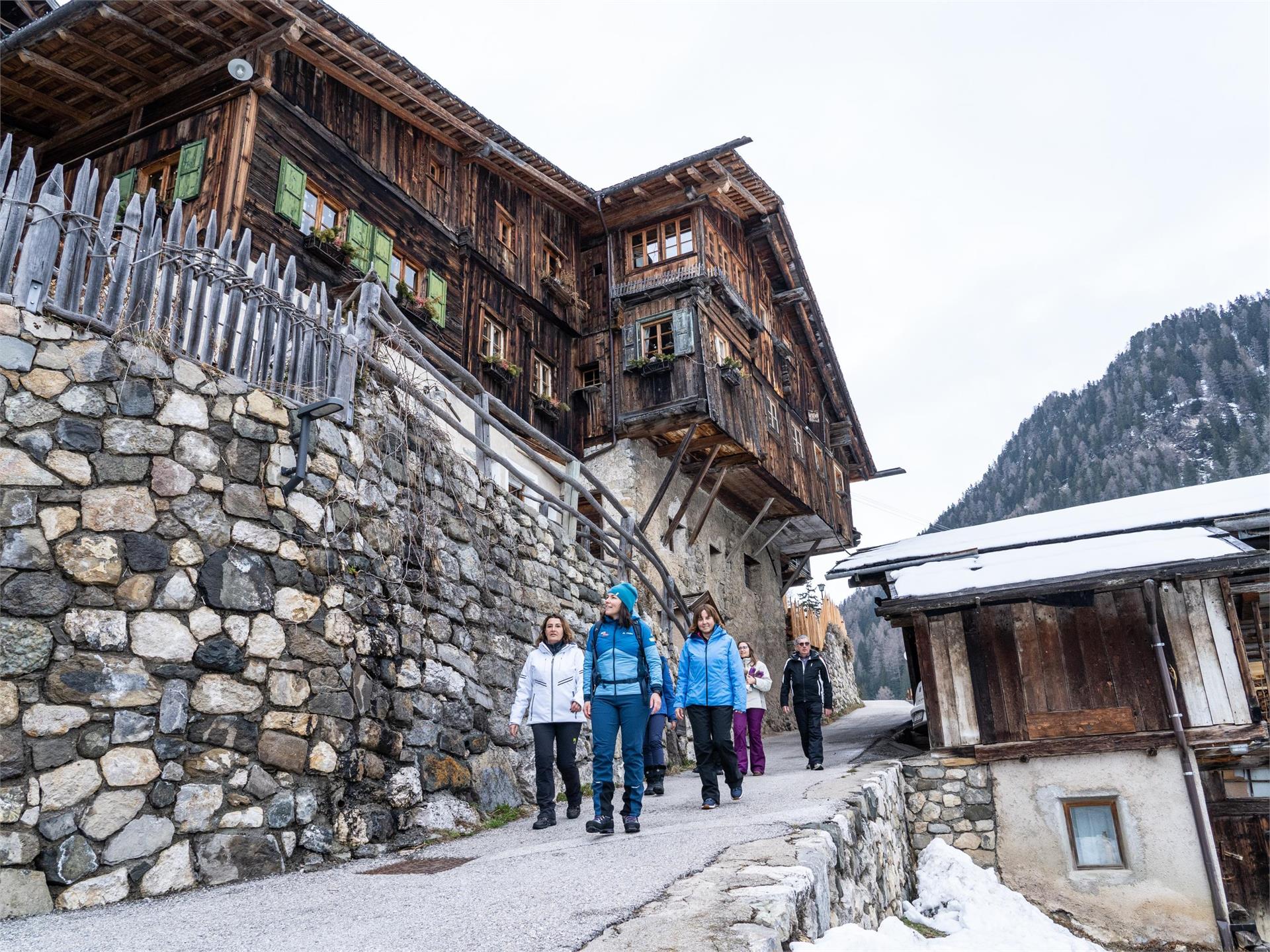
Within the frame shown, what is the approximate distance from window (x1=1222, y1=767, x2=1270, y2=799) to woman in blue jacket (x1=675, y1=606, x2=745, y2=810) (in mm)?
9457

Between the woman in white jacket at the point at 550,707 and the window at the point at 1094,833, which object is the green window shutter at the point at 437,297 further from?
the window at the point at 1094,833

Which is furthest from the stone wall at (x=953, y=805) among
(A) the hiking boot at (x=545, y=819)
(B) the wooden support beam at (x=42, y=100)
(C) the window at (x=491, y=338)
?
(B) the wooden support beam at (x=42, y=100)

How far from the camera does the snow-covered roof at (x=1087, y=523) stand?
1152cm

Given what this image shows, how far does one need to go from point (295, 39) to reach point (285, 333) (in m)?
8.07

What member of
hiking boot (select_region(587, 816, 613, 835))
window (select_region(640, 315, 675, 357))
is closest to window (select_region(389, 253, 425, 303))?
window (select_region(640, 315, 675, 357))

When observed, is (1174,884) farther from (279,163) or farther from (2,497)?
(279,163)

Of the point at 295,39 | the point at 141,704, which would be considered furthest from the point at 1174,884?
the point at 295,39

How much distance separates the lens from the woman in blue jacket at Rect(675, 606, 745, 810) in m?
7.23

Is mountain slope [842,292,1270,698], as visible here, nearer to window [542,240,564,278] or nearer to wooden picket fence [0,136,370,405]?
window [542,240,564,278]

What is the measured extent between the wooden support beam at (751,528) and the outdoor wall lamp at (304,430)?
51.0ft

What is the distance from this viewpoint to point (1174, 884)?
9.40 metres

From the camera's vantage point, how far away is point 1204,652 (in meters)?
10.1

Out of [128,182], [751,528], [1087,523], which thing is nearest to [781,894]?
[1087,523]

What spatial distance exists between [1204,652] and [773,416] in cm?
1158
